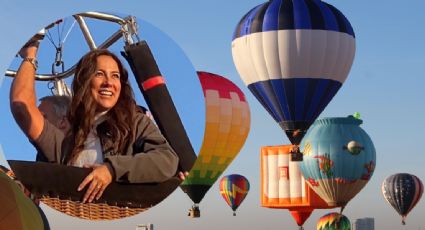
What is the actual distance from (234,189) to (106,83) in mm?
37866

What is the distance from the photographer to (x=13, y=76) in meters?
3.54

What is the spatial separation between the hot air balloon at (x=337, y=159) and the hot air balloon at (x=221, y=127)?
710 cm

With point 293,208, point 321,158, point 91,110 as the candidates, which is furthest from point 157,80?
point 293,208

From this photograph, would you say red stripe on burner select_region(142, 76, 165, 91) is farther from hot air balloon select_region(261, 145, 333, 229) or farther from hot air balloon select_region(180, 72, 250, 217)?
hot air balloon select_region(261, 145, 333, 229)

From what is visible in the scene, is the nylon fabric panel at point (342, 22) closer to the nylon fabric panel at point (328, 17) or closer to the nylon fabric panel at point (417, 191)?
the nylon fabric panel at point (328, 17)

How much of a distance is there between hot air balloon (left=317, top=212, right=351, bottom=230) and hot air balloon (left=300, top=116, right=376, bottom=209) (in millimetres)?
5041

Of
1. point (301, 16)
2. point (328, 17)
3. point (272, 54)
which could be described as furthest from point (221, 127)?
point (328, 17)

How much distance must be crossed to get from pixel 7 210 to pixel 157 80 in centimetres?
345

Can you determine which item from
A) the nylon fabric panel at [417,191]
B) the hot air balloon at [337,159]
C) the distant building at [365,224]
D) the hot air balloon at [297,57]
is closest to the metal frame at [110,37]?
the hot air balloon at [297,57]

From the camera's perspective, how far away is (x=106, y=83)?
362 cm

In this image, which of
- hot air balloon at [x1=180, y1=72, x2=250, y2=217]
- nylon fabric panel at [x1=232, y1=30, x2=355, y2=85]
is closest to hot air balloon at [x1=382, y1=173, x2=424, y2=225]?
hot air balloon at [x1=180, y1=72, x2=250, y2=217]

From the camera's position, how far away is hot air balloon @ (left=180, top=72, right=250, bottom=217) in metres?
29.1

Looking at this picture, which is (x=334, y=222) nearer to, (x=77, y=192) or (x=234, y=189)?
(x=234, y=189)

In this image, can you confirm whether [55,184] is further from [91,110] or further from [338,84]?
[338,84]
